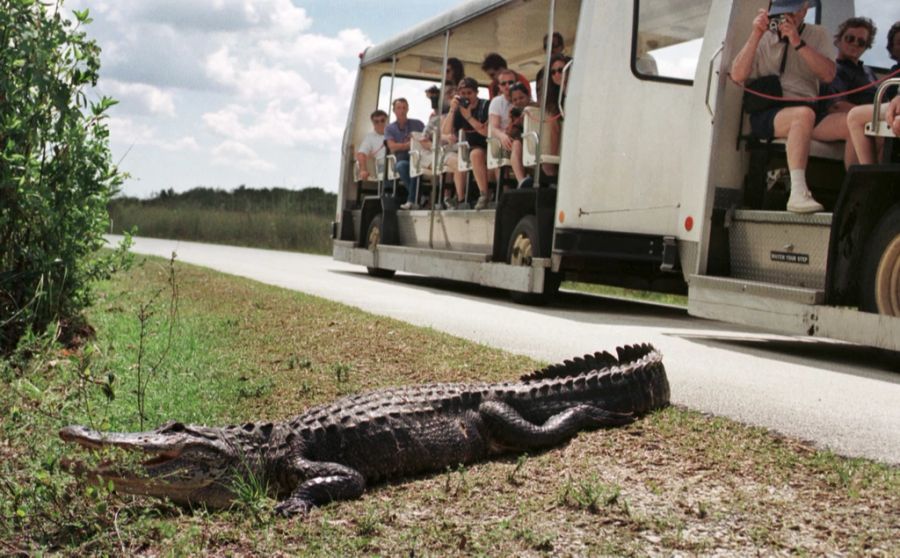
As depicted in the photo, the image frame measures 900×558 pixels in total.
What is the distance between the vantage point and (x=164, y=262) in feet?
59.6

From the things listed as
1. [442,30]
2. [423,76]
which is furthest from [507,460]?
[423,76]

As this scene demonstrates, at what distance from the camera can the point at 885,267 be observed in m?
8.13

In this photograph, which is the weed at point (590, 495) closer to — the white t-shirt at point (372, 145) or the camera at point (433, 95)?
the camera at point (433, 95)

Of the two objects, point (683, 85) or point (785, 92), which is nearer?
point (785, 92)

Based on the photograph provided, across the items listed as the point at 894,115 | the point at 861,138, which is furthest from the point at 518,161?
the point at 894,115

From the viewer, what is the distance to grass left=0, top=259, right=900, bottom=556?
3.83 m

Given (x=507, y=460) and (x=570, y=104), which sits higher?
(x=570, y=104)

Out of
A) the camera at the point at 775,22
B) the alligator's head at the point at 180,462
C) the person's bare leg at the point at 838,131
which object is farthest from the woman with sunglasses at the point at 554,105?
the alligator's head at the point at 180,462

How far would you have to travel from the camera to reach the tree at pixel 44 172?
759 centimetres

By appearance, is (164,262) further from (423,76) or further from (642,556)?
(642,556)

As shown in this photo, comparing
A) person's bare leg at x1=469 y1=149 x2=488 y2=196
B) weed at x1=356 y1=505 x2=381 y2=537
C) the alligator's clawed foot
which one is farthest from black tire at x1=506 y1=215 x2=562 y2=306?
weed at x1=356 y1=505 x2=381 y2=537

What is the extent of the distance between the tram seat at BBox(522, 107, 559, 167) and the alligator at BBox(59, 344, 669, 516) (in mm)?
6679

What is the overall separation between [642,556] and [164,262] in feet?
51.1

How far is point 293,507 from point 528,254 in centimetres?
870
